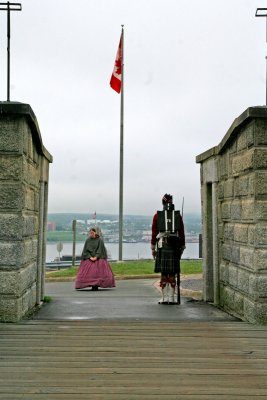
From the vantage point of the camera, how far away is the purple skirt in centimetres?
1539

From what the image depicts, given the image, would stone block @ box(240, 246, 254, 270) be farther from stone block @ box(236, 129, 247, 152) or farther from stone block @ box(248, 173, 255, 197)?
stone block @ box(236, 129, 247, 152)

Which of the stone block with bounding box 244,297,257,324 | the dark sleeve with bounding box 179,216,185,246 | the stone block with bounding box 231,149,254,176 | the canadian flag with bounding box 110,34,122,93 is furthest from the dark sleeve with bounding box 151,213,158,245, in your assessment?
the canadian flag with bounding box 110,34,122,93

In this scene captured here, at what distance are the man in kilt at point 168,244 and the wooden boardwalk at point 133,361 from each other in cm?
304

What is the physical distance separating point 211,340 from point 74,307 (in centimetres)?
377

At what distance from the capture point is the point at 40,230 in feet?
33.7

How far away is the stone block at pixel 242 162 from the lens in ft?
25.9

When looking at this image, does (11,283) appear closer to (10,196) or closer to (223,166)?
(10,196)

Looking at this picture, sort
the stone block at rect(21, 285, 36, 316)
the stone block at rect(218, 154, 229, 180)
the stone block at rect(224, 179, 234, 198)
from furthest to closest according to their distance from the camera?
the stone block at rect(218, 154, 229, 180), the stone block at rect(224, 179, 234, 198), the stone block at rect(21, 285, 36, 316)

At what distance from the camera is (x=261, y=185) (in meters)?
7.69

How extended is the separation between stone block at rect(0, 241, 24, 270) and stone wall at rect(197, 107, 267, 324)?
8.86 ft

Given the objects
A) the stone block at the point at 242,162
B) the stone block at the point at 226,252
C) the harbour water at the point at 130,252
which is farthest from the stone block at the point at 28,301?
→ the harbour water at the point at 130,252

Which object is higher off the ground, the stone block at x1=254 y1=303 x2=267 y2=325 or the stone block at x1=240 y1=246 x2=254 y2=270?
the stone block at x1=240 y1=246 x2=254 y2=270

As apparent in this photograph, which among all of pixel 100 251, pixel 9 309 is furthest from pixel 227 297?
pixel 100 251

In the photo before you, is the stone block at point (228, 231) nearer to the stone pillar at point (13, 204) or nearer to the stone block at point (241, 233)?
the stone block at point (241, 233)
